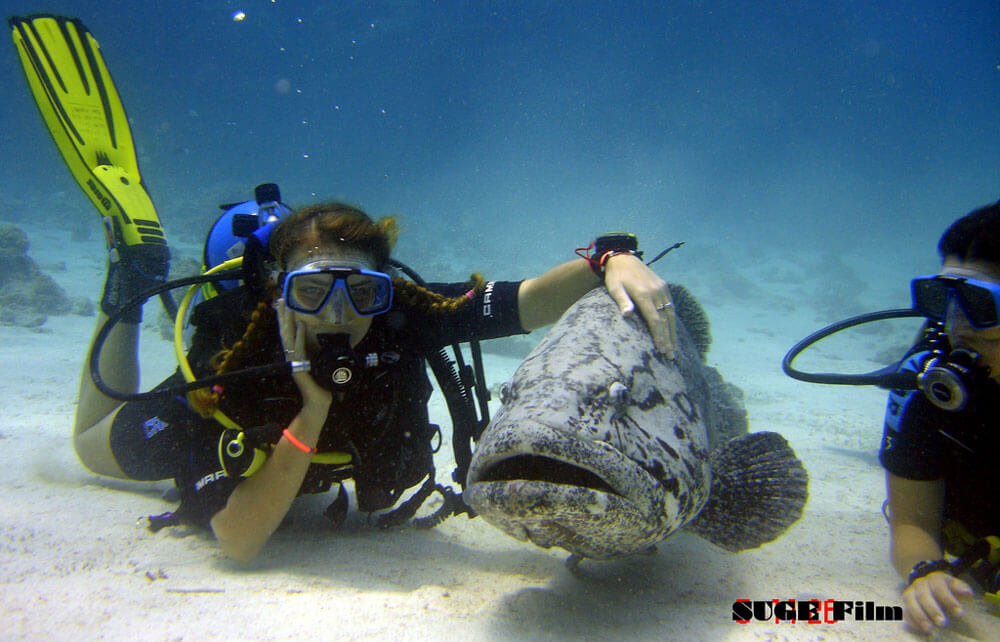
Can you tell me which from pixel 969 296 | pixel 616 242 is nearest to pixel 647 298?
pixel 616 242

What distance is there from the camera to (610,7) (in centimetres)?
4459

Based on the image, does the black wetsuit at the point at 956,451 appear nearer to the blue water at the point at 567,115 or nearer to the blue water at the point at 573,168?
the blue water at the point at 573,168

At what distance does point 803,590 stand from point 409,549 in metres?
2.18

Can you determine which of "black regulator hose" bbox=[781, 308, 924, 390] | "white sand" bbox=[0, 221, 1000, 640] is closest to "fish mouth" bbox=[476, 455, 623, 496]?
"white sand" bbox=[0, 221, 1000, 640]

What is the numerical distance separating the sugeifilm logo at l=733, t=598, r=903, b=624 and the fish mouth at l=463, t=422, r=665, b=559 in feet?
1.75

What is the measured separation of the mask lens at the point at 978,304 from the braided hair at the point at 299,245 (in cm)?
286

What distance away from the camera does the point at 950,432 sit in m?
2.16

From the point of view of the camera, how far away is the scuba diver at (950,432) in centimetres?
190

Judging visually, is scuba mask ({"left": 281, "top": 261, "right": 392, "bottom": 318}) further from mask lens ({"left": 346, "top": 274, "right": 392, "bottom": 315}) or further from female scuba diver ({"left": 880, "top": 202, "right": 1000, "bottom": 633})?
female scuba diver ({"left": 880, "top": 202, "right": 1000, "bottom": 633})

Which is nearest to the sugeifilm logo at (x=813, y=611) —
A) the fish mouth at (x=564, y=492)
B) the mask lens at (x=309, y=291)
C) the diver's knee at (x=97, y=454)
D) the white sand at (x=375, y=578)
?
the white sand at (x=375, y=578)

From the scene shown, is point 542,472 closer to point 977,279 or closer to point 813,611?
point 813,611

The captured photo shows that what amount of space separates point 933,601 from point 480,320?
2603 mm

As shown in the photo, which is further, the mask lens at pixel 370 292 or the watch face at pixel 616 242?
the watch face at pixel 616 242

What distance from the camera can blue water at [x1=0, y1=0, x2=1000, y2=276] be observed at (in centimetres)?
4444
